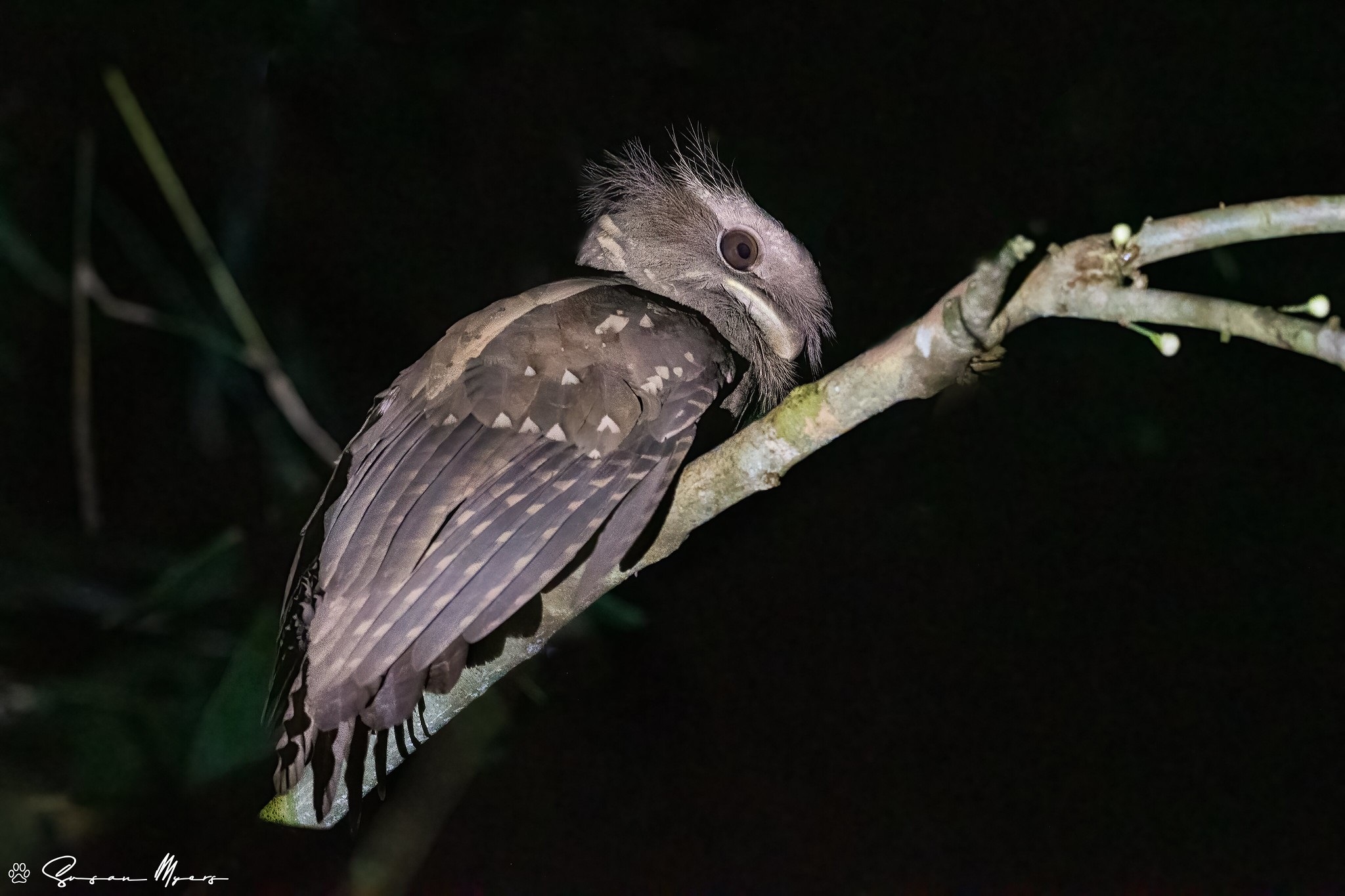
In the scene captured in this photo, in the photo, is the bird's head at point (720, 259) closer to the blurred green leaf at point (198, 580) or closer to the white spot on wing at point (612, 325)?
the white spot on wing at point (612, 325)

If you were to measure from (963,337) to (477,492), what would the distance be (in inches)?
26.7

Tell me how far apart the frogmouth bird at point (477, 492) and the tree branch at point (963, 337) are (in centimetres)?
9

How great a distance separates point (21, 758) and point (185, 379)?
2.65ft

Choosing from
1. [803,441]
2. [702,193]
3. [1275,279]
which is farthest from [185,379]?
[1275,279]

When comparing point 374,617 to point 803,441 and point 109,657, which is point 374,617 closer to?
point 803,441

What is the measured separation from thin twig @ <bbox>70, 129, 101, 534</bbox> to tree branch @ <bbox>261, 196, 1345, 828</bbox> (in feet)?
3.07

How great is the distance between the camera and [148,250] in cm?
207

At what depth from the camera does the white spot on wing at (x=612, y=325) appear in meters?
1.51

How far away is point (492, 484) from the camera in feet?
4.41

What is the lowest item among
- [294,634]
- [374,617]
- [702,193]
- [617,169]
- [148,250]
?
[374,617]

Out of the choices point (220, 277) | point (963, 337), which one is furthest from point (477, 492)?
point (220, 277)

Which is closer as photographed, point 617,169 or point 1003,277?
point 1003,277

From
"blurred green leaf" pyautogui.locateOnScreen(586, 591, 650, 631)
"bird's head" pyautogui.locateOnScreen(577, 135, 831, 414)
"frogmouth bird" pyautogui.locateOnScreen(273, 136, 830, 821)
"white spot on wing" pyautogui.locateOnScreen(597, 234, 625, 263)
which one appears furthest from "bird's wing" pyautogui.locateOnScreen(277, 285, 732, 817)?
"blurred green leaf" pyautogui.locateOnScreen(586, 591, 650, 631)

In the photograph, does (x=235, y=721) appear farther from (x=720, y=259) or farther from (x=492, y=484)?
(x=720, y=259)
